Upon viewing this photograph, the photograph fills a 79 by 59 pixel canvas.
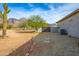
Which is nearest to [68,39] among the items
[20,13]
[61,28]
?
[61,28]

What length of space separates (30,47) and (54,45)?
82cm

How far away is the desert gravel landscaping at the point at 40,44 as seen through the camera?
809cm

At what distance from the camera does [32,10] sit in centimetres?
830

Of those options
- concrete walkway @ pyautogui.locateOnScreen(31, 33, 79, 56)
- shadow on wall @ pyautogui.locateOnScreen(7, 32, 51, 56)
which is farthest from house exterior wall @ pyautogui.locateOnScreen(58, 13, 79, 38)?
shadow on wall @ pyautogui.locateOnScreen(7, 32, 51, 56)

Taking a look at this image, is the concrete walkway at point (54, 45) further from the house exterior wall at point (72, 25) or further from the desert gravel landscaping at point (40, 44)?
the house exterior wall at point (72, 25)

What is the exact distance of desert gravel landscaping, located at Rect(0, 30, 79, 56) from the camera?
26.5 ft

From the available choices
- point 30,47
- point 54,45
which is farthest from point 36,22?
point 54,45

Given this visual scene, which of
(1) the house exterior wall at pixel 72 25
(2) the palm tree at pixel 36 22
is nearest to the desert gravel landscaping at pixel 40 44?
(2) the palm tree at pixel 36 22

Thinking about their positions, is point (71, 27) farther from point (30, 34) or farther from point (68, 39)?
point (30, 34)

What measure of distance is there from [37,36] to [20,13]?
3.36 feet

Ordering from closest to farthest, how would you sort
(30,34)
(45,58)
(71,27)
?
(45,58)
(30,34)
(71,27)

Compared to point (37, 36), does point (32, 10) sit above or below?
above

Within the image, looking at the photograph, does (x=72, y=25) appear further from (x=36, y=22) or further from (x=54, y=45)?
(x=36, y=22)

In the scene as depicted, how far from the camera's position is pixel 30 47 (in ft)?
27.6
